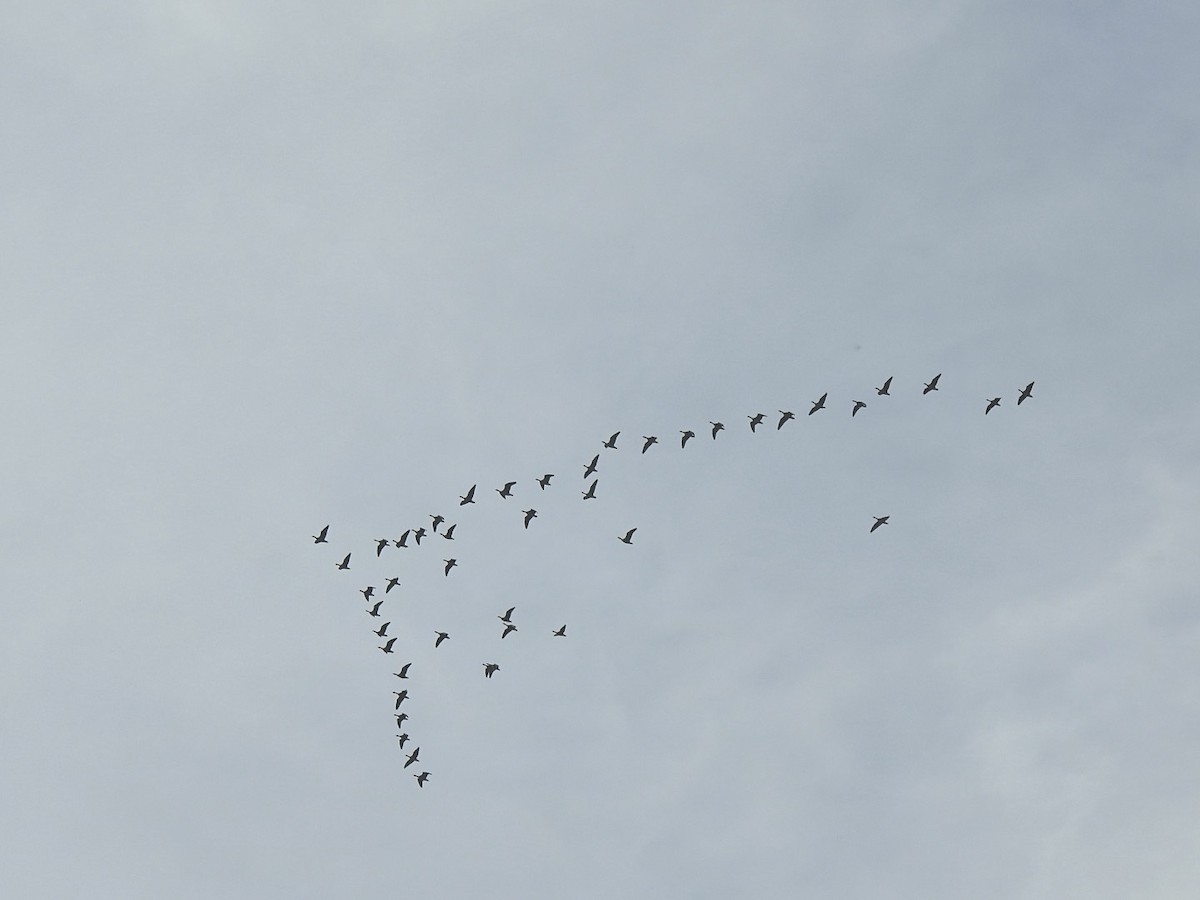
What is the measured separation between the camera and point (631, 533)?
7283 inches

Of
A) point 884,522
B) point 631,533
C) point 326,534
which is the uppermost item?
point 326,534

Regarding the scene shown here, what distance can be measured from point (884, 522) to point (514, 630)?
127 feet

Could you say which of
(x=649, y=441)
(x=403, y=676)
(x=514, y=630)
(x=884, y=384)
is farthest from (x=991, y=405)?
(x=403, y=676)

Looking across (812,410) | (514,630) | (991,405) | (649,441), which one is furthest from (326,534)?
(991,405)

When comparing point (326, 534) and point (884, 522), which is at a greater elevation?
point (326, 534)

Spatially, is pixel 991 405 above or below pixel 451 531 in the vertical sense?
below

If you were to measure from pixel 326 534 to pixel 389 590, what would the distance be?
28.6ft

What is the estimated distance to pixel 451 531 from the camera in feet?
597

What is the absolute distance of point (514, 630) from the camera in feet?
599

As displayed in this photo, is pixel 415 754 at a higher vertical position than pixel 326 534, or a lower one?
lower

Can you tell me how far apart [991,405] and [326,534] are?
6809 cm

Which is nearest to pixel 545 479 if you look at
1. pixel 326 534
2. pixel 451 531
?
pixel 451 531

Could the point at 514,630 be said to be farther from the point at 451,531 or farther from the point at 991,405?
the point at 991,405

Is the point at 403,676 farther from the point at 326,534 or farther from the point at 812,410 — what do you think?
the point at 812,410
